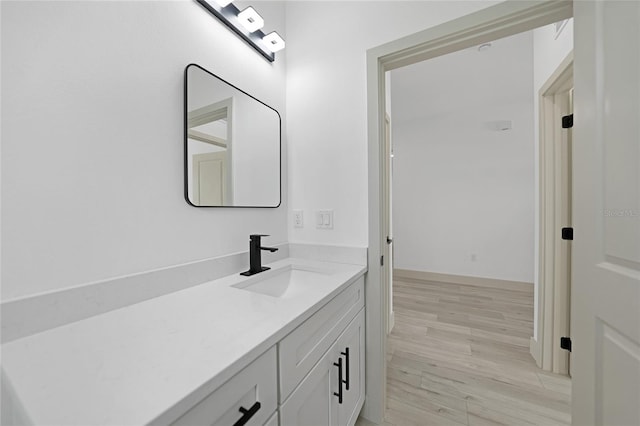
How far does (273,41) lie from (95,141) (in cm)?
109

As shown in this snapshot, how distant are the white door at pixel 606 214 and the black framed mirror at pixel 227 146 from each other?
53.9 inches

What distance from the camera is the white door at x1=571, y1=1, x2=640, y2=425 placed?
2.28 ft

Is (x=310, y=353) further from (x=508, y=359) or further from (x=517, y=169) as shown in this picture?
(x=517, y=169)

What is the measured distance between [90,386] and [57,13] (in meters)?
1.00

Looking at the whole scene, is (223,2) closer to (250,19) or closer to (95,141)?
(250,19)

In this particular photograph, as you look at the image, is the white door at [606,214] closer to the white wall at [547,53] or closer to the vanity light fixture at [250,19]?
the white wall at [547,53]

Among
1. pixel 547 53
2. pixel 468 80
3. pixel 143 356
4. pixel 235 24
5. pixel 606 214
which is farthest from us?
pixel 468 80

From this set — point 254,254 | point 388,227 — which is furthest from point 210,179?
point 388,227

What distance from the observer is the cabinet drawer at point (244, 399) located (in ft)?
1.64

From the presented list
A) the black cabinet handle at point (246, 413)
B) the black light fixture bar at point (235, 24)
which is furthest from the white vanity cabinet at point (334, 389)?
the black light fixture bar at point (235, 24)

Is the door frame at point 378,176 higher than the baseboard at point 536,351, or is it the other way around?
the door frame at point 378,176

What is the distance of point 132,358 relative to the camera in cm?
56

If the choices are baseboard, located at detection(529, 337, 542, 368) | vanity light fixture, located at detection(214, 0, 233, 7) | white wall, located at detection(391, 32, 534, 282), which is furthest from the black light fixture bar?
baseboard, located at detection(529, 337, 542, 368)

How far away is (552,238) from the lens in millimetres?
1729
